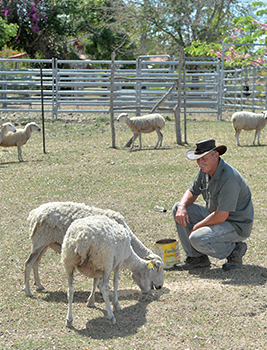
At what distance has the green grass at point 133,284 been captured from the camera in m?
3.42

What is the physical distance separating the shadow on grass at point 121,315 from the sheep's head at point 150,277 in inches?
2.6

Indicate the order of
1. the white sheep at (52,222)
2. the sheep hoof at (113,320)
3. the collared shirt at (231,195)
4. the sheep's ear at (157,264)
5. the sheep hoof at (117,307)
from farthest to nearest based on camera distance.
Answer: the collared shirt at (231,195) → the sheep's ear at (157,264) → the white sheep at (52,222) → the sheep hoof at (117,307) → the sheep hoof at (113,320)

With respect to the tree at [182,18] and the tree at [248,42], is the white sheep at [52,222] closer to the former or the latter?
the tree at [248,42]

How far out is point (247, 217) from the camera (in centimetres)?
461

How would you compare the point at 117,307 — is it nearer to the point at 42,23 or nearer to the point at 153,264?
the point at 153,264

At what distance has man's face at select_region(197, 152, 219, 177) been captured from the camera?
4504 millimetres

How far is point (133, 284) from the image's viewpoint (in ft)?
15.2

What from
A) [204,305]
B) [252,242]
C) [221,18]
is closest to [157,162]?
[252,242]

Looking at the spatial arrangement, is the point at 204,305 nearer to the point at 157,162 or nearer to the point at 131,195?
the point at 131,195

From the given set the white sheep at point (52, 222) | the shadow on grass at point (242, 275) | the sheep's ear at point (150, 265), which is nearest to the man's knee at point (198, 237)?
the shadow on grass at point (242, 275)

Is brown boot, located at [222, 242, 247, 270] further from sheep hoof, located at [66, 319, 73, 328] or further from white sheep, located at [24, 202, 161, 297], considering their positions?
sheep hoof, located at [66, 319, 73, 328]

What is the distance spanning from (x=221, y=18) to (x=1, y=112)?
13110 millimetres

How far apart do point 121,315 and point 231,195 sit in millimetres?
1576

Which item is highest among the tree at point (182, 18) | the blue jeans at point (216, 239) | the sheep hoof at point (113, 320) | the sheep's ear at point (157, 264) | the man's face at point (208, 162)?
the tree at point (182, 18)
